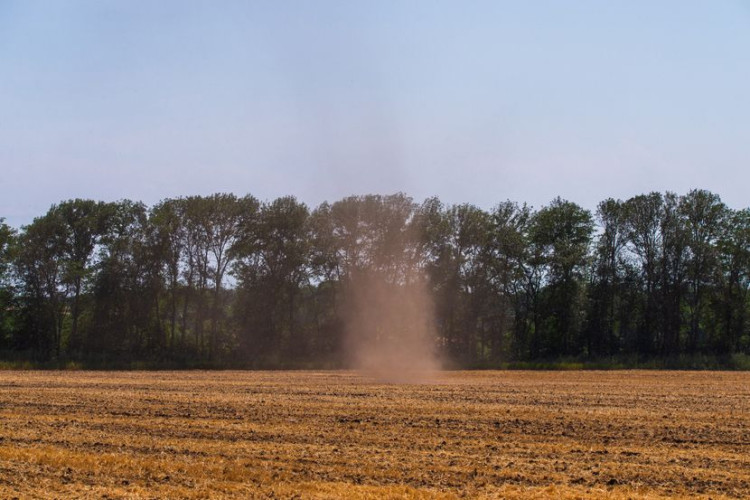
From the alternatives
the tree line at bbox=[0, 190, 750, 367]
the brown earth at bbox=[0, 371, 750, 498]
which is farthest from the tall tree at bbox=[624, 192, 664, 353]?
the brown earth at bbox=[0, 371, 750, 498]

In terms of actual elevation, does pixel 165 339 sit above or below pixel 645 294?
below

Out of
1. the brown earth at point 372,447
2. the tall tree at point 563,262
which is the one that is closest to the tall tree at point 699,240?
the tall tree at point 563,262

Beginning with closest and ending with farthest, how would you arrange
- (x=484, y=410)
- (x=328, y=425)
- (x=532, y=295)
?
(x=328, y=425) → (x=484, y=410) → (x=532, y=295)

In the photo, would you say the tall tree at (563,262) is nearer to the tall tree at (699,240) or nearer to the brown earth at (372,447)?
the tall tree at (699,240)

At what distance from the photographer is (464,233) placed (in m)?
65.7

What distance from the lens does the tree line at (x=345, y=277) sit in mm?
62469

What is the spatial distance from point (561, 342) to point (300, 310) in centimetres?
2505

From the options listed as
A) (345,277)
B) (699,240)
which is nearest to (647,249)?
(699,240)

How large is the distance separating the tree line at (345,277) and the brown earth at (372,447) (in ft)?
131

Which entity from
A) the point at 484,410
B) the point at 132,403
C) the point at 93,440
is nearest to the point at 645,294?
the point at 484,410

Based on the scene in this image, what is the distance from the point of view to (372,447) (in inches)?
544

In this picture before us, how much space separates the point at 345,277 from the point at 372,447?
2013 inches

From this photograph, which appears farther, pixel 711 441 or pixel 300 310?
pixel 300 310

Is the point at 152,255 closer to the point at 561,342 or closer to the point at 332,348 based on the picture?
the point at 332,348
